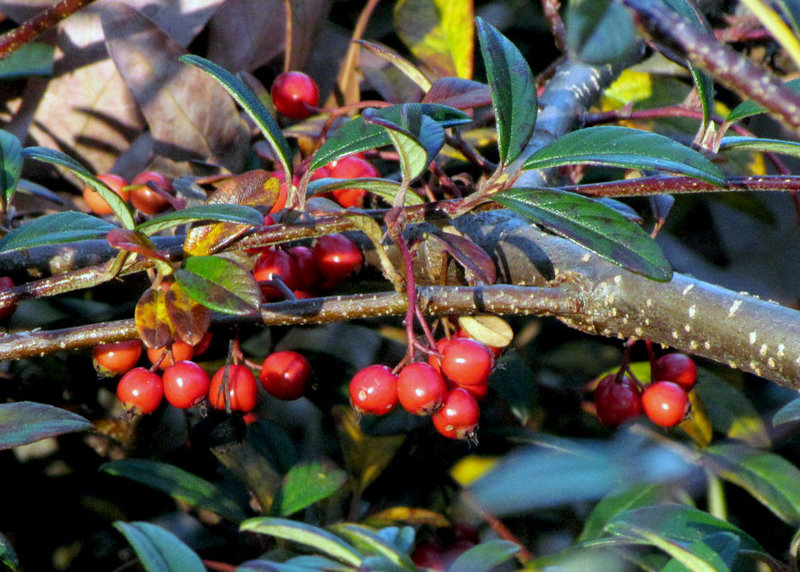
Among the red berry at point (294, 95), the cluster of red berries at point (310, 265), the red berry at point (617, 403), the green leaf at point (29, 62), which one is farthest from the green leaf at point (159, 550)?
the green leaf at point (29, 62)

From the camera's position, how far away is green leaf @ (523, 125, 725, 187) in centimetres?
55

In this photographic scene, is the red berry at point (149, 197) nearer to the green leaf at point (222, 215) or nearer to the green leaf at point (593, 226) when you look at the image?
the green leaf at point (222, 215)

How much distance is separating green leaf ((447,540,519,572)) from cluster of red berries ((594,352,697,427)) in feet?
0.97

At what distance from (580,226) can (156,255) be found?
0.32 m

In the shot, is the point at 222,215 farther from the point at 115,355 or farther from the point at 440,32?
the point at 440,32

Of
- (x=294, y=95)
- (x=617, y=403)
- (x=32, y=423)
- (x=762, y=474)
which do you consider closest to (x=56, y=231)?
(x=32, y=423)

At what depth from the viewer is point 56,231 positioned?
2.04 feet

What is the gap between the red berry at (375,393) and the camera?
0.71 meters

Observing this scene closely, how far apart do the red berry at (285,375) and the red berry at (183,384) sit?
0.08 m

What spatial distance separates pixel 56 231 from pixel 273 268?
0.24 m

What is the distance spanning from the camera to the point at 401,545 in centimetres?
67

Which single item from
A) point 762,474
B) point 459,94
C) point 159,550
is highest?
point 459,94

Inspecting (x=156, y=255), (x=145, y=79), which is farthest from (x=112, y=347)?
(x=145, y=79)

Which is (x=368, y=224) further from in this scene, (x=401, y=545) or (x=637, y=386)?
(x=637, y=386)
